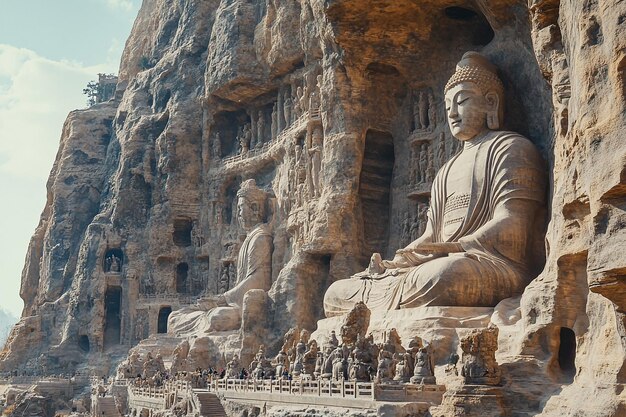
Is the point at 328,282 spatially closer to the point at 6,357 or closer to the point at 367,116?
the point at 367,116

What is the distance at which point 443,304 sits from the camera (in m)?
14.1

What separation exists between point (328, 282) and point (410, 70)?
16.4ft

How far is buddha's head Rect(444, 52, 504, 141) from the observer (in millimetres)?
16438

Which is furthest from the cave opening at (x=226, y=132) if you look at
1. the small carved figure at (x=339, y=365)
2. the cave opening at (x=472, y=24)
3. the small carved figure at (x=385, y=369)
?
the small carved figure at (x=385, y=369)

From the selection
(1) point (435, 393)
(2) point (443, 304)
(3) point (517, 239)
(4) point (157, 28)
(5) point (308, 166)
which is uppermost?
(4) point (157, 28)

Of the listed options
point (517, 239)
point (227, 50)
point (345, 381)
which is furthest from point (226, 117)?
point (345, 381)

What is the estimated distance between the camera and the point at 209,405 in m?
15.6

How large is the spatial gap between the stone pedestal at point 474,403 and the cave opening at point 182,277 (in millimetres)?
17181

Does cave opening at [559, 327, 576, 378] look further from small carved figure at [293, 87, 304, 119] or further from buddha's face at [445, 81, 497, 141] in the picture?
small carved figure at [293, 87, 304, 119]

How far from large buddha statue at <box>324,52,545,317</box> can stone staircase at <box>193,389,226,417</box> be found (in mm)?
2694

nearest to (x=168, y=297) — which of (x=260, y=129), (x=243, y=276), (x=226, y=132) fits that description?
(x=243, y=276)

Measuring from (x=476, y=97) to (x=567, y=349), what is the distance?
5.82 metres

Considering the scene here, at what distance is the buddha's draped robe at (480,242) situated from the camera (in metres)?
14.3

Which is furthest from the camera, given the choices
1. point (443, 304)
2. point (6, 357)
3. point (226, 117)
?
point (6, 357)
